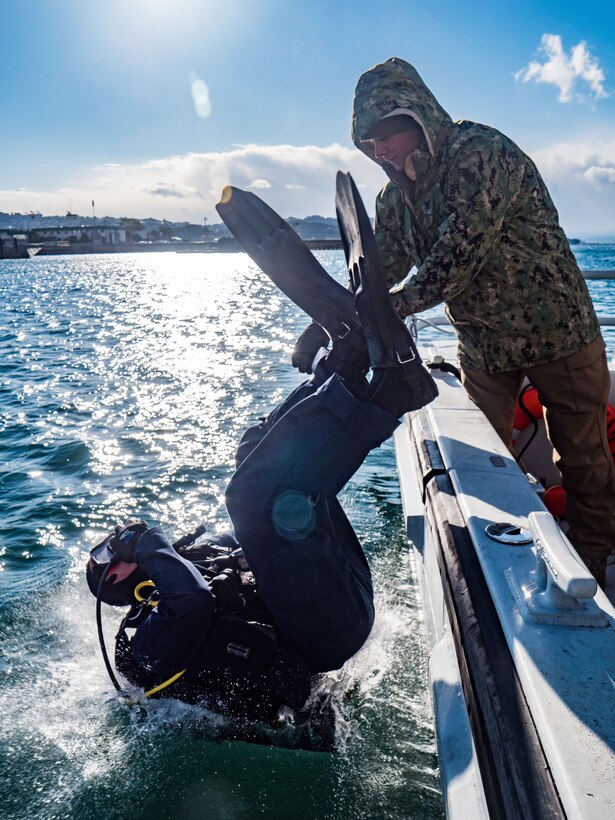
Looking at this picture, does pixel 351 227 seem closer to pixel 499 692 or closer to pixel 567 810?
pixel 499 692

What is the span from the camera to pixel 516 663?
164 cm

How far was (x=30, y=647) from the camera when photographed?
376cm

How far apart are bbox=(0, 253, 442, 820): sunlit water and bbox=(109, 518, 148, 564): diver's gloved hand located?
0.75 meters

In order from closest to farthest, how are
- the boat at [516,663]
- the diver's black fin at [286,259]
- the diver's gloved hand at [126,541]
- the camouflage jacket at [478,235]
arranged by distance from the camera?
the boat at [516,663]
the diver's black fin at [286,259]
the diver's gloved hand at [126,541]
the camouflage jacket at [478,235]

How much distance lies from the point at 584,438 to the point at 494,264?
0.95 meters

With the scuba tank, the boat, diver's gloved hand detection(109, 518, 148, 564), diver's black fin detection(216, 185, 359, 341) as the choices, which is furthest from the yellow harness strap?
diver's black fin detection(216, 185, 359, 341)

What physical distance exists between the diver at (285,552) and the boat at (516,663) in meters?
0.42

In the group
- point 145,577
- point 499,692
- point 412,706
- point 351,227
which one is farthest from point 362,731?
point 351,227

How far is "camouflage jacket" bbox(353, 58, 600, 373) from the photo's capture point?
263cm

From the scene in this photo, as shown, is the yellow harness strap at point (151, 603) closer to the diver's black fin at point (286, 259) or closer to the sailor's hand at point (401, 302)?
the diver's black fin at point (286, 259)

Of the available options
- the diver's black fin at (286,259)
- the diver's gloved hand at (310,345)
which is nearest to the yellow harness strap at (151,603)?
the diver's gloved hand at (310,345)

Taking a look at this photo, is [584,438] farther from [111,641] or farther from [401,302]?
[111,641]

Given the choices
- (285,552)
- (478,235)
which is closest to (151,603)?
(285,552)

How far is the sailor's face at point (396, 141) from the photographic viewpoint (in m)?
2.68
